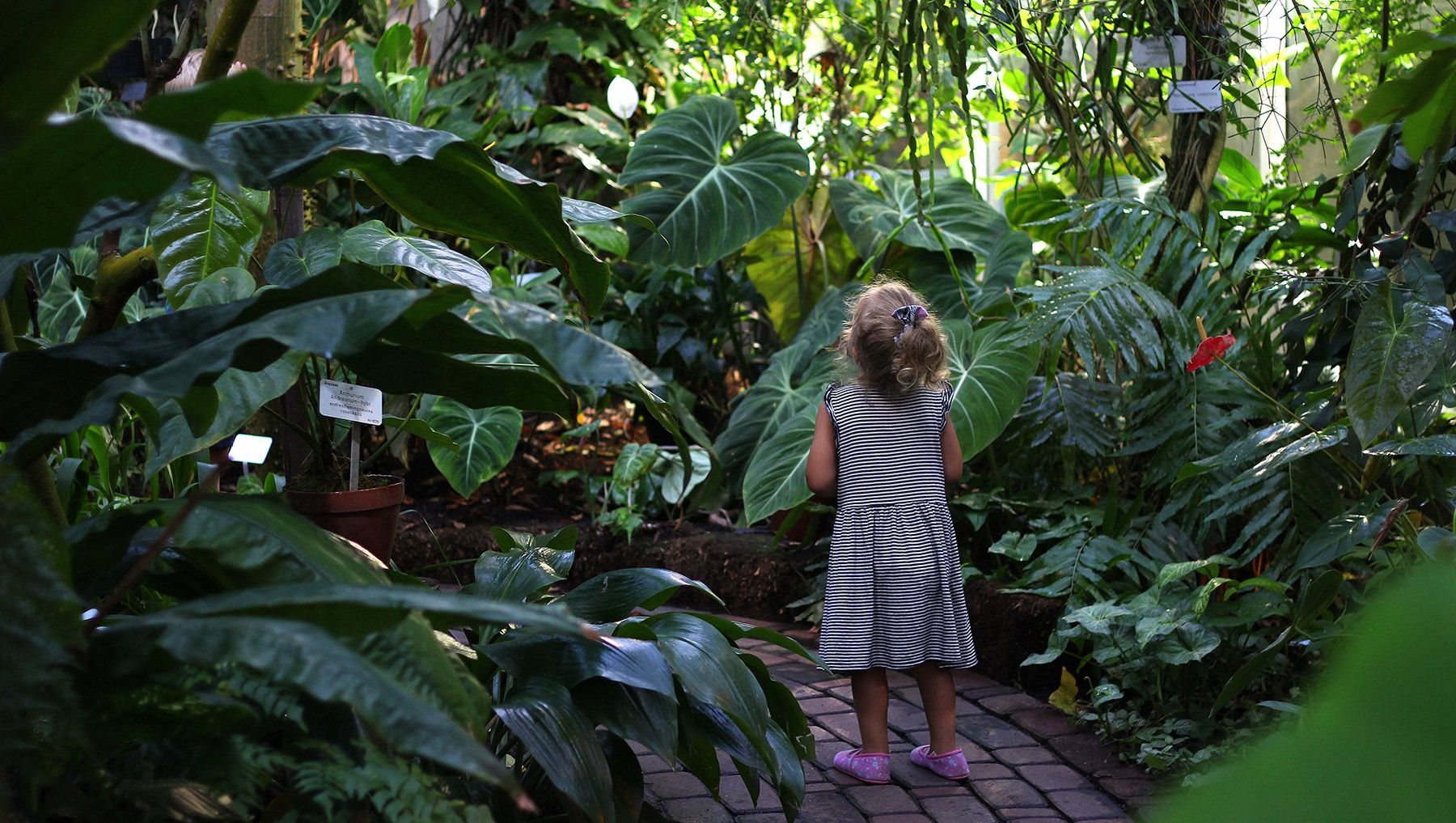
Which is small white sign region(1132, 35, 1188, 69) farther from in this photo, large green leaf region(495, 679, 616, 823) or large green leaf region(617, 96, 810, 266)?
large green leaf region(495, 679, 616, 823)

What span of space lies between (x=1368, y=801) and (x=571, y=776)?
4.71 ft

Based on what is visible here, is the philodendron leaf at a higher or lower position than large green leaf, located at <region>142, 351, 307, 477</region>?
higher

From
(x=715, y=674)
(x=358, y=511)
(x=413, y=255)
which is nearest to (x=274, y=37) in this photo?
(x=413, y=255)

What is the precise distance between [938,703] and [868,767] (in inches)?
9.0

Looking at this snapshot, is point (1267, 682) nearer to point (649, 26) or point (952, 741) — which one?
point (952, 741)

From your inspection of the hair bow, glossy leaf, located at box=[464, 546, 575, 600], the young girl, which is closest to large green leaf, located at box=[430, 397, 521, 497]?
the young girl

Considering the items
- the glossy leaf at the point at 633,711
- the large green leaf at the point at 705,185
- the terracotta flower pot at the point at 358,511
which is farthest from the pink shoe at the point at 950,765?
the large green leaf at the point at 705,185

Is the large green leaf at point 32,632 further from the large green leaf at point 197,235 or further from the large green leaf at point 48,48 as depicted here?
the large green leaf at point 197,235

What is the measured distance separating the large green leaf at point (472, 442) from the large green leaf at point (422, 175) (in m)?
2.49

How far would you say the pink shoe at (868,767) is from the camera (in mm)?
2635

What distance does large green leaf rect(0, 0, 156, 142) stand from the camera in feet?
2.97

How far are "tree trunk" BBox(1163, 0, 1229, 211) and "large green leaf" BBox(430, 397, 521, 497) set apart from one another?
2.40 meters

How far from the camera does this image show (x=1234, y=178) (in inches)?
188

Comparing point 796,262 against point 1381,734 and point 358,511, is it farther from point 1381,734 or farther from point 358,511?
point 1381,734
